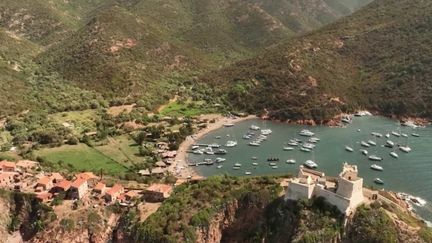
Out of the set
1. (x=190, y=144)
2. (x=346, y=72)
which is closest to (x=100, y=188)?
(x=190, y=144)

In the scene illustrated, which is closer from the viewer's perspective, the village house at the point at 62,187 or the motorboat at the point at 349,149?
the village house at the point at 62,187

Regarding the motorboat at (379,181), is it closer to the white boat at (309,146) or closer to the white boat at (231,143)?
the white boat at (309,146)

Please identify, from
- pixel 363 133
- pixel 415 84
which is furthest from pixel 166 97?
pixel 415 84

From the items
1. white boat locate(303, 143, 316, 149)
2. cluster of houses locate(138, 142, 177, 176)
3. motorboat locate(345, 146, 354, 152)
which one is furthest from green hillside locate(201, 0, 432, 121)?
cluster of houses locate(138, 142, 177, 176)

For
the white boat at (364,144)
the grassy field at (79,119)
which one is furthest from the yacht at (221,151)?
the white boat at (364,144)

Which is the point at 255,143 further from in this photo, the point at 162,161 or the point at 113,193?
the point at 113,193

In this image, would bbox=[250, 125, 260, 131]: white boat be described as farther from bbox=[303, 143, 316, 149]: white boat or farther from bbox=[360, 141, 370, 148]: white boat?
bbox=[360, 141, 370, 148]: white boat

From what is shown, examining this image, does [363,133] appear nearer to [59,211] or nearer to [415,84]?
[415,84]
